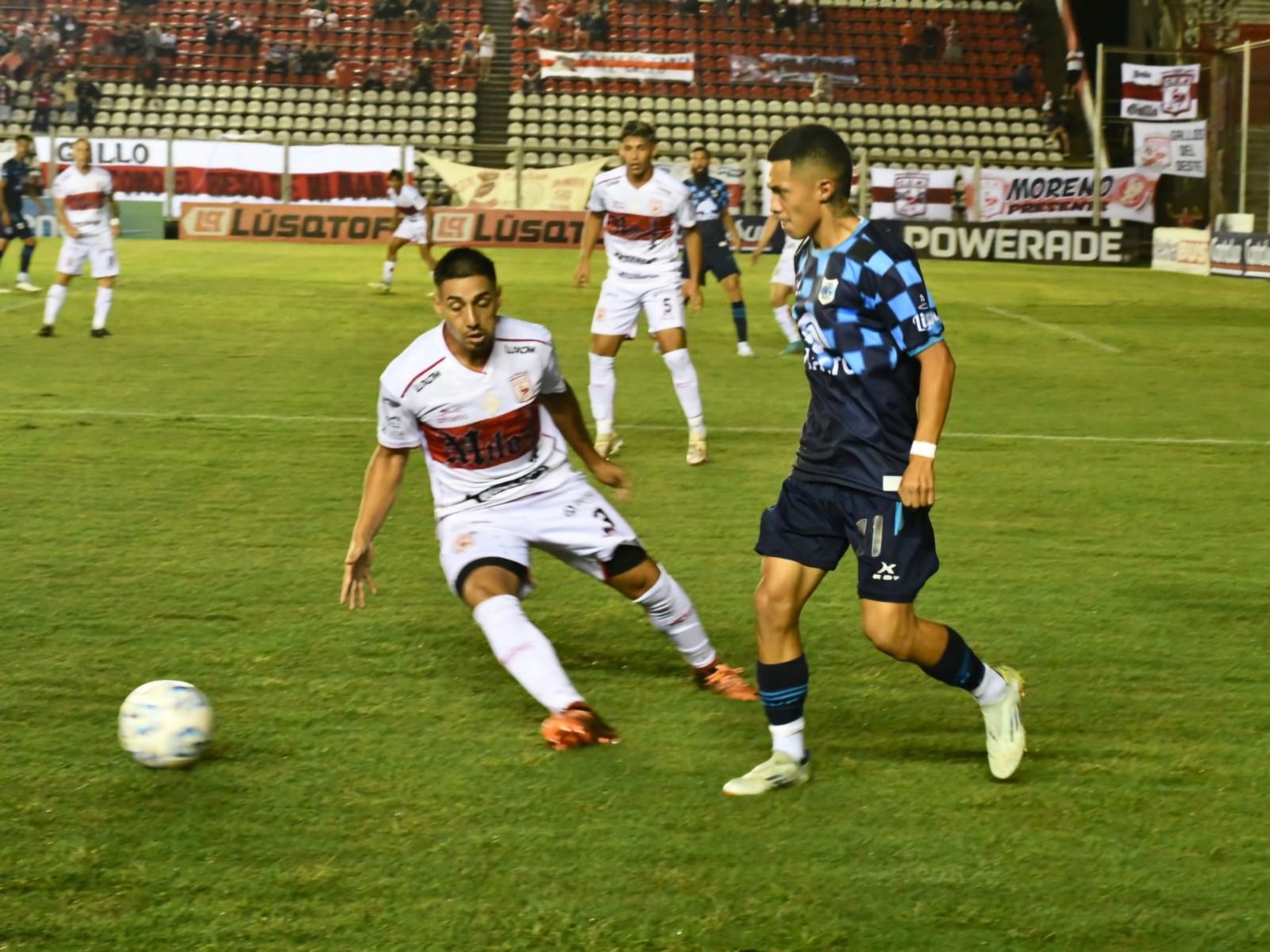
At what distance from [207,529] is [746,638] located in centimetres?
333

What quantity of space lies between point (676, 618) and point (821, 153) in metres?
1.87

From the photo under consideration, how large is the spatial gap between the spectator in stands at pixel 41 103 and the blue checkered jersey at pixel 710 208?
2712 cm

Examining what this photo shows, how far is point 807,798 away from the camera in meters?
4.76

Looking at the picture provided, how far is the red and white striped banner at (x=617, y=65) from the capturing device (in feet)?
141

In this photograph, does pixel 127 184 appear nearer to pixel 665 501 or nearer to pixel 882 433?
pixel 665 501

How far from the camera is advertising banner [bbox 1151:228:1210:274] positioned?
104 feet

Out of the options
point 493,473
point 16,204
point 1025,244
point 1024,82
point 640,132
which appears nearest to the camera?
point 493,473

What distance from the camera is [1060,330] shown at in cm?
2055

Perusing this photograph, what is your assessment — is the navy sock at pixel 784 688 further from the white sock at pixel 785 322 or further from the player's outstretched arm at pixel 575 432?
the white sock at pixel 785 322

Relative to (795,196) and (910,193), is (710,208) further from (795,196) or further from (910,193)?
(910,193)

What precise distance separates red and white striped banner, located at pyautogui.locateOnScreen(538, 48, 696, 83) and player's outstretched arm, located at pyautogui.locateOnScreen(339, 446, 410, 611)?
38778 mm

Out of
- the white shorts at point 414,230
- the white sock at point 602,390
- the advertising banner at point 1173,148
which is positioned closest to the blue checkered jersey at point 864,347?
the white sock at point 602,390

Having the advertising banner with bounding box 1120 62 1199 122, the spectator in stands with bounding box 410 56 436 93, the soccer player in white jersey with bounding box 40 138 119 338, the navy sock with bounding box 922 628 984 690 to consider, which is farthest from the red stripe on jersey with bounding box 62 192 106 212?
the spectator in stands with bounding box 410 56 436 93

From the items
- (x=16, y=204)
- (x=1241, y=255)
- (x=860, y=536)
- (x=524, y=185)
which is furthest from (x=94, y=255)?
(x=1241, y=255)
